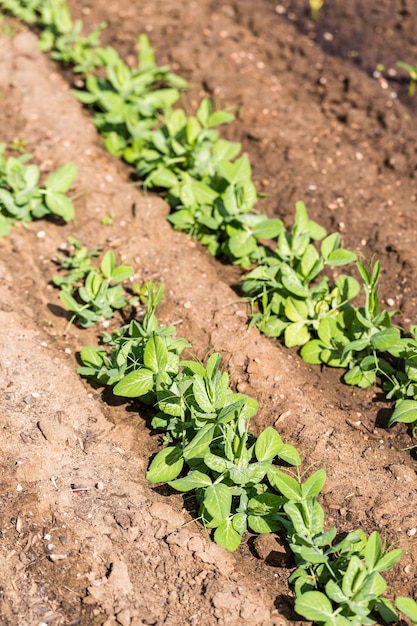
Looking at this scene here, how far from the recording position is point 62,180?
4316 millimetres

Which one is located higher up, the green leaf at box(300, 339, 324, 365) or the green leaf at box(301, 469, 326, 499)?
the green leaf at box(301, 469, 326, 499)

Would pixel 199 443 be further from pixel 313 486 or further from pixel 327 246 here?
pixel 327 246

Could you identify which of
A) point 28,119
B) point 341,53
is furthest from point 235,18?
point 28,119

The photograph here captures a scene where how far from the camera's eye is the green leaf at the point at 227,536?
2884 millimetres

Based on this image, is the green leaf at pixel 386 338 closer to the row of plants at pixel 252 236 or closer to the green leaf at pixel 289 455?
the row of plants at pixel 252 236

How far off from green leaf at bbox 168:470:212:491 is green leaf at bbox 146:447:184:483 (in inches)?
3.6

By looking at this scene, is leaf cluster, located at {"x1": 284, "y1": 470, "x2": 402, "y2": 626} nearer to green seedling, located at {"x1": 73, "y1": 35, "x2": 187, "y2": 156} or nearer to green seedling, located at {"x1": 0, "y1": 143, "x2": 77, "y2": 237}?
green seedling, located at {"x1": 0, "y1": 143, "x2": 77, "y2": 237}

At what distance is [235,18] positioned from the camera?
6074mm

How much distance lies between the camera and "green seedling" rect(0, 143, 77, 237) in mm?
4238

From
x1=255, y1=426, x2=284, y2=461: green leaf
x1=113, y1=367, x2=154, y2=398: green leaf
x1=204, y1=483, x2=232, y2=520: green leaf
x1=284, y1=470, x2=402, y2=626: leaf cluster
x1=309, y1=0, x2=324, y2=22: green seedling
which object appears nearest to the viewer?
x1=284, y1=470, x2=402, y2=626: leaf cluster

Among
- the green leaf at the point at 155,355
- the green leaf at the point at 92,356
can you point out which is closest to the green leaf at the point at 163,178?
the green leaf at the point at 92,356

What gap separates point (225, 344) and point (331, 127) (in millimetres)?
2240

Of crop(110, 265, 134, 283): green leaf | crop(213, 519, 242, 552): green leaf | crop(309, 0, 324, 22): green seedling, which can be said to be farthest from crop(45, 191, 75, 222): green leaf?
crop(309, 0, 324, 22): green seedling

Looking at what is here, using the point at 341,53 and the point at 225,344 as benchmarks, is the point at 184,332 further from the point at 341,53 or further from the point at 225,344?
the point at 341,53
